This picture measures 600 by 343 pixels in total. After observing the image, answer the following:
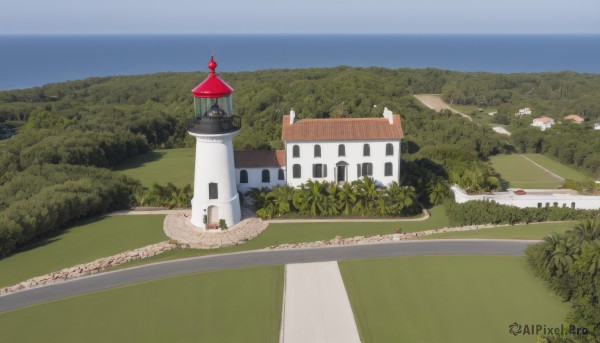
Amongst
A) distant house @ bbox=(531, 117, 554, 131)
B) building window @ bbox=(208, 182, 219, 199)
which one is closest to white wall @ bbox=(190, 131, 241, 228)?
building window @ bbox=(208, 182, 219, 199)

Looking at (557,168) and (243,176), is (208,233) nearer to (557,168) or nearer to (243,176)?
(243,176)

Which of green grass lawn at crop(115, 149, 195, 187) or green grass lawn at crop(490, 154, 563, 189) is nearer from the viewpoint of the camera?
green grass lawn at crop(490, 154, 563, 189)

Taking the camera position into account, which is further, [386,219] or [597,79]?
[597,79]

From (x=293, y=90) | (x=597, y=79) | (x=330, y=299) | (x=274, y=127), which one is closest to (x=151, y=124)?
(x=274, y=127)

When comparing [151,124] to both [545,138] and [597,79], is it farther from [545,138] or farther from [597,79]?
[597,79]

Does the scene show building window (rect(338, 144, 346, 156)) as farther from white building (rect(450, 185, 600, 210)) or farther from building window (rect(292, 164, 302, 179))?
white building (rect(450, 185, 600, 210))

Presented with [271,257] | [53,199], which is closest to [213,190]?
[271,257]
